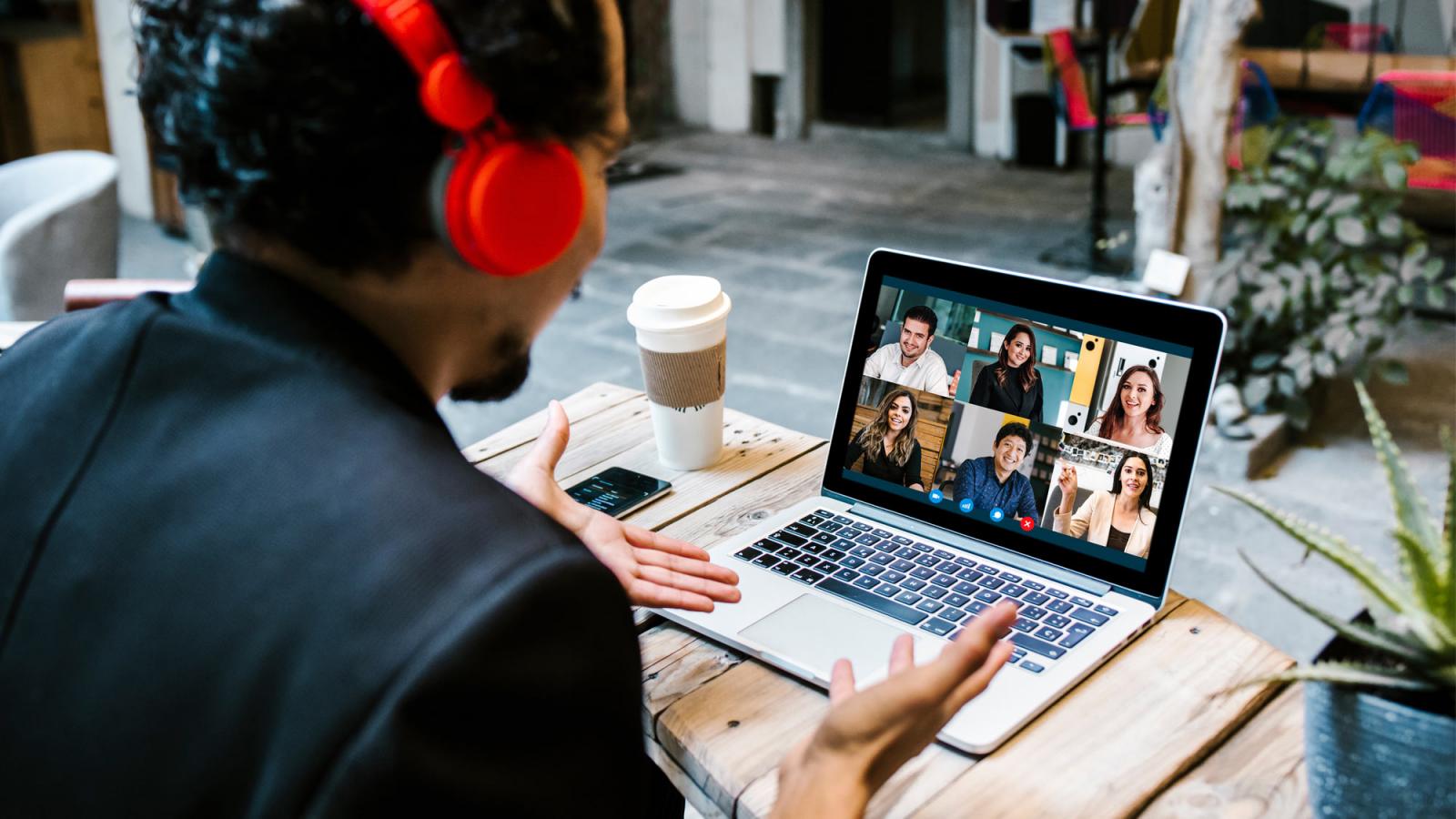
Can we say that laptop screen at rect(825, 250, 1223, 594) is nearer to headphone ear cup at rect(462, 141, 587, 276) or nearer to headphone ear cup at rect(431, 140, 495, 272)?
headphone ear cup at rect(462, 141, 587, 276)

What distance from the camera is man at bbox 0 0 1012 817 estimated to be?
1.87ft

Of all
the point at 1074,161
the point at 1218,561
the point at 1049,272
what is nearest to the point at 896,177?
the point at 1074,161

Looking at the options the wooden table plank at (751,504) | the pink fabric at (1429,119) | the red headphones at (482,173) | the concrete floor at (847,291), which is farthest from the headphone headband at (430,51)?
the pink fabric at (1429,119)

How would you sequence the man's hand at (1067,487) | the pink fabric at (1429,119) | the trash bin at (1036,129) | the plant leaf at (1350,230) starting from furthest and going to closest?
1. the trash bin at (1036,129)
2. the pink fabric at (1429,119)
3. the plant leaf at (1350,230)
4. the man's hand at (1067,487)

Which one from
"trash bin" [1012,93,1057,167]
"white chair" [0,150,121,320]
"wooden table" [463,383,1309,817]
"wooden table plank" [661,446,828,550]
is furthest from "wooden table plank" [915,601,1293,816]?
"trash bin" [1012,93,1057,167]

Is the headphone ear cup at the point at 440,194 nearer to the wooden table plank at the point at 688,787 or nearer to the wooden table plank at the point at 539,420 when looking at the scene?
the wooden table plank at the point at 688,787

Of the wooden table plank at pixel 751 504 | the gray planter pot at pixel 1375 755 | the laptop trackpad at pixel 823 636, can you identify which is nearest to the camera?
the gray planter pot at pixel 1375 755

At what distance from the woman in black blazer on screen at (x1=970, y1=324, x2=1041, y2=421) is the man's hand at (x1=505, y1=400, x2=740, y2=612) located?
27cm

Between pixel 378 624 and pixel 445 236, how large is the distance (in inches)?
8.5

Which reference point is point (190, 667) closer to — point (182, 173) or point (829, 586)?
point (182, 173)

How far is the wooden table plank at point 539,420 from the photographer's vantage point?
140cm

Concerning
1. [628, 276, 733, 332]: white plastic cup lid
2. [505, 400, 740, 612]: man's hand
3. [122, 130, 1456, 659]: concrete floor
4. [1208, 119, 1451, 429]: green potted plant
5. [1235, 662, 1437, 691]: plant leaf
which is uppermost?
[628, 276, 733, 332]: white plastic cup lid

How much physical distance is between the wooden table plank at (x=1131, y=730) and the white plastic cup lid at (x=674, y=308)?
0.55 meters

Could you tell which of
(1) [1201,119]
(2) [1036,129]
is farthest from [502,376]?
(2) [1036,129]
